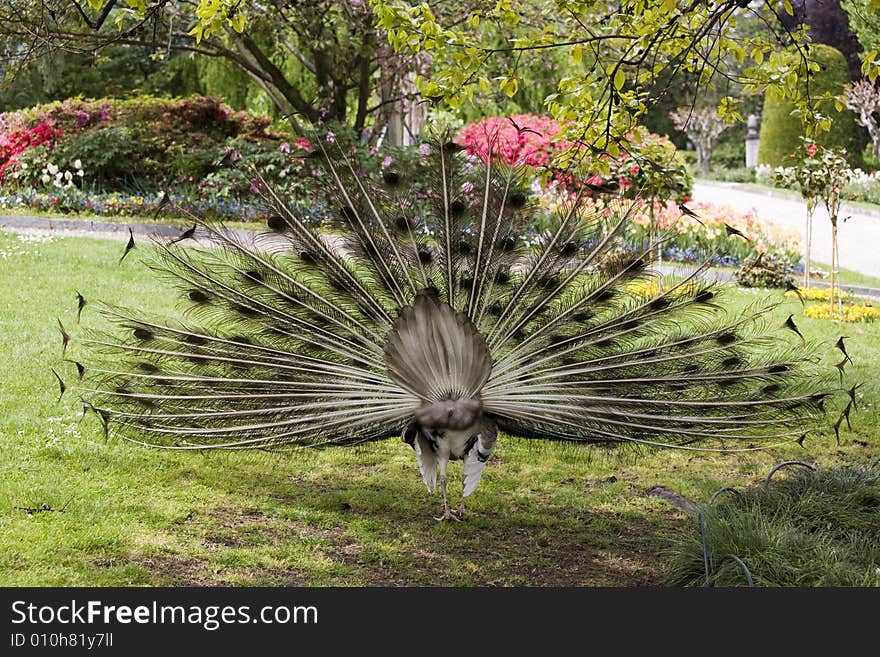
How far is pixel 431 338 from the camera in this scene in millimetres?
4828

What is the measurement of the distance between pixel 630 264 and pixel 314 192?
1721 mm

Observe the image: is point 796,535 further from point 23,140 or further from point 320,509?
point 23,140

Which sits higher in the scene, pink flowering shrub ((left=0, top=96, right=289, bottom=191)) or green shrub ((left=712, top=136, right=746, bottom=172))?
green shrub ((left=712, top=136, right=746, bottom=172))

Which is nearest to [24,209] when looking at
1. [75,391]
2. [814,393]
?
[75,391]

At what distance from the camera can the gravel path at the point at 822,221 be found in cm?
1831

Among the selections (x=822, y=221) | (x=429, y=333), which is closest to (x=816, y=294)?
(x=429, y=333)

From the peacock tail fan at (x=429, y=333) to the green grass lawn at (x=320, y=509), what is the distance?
0.37m

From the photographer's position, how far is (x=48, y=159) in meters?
15.1

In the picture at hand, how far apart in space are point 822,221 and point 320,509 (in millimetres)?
20246

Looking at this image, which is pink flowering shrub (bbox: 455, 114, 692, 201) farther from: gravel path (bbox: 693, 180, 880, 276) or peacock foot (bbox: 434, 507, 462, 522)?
gravel path (bbox: 693, 180, 880, 276)

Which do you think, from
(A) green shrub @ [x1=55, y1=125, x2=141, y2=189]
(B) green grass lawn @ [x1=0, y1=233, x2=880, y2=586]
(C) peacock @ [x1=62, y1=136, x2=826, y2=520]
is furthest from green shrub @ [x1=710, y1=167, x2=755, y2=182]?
(C) peacock @ [x1=62, y1=136, x2=826, y2=520]

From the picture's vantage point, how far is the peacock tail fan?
16.3 ft

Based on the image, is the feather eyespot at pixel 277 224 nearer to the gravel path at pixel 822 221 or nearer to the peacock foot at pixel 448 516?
the peacock foot at pixel 448 516

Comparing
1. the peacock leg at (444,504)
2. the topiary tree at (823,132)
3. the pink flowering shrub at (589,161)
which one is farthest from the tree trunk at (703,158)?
the peacock leg at (444,504)
